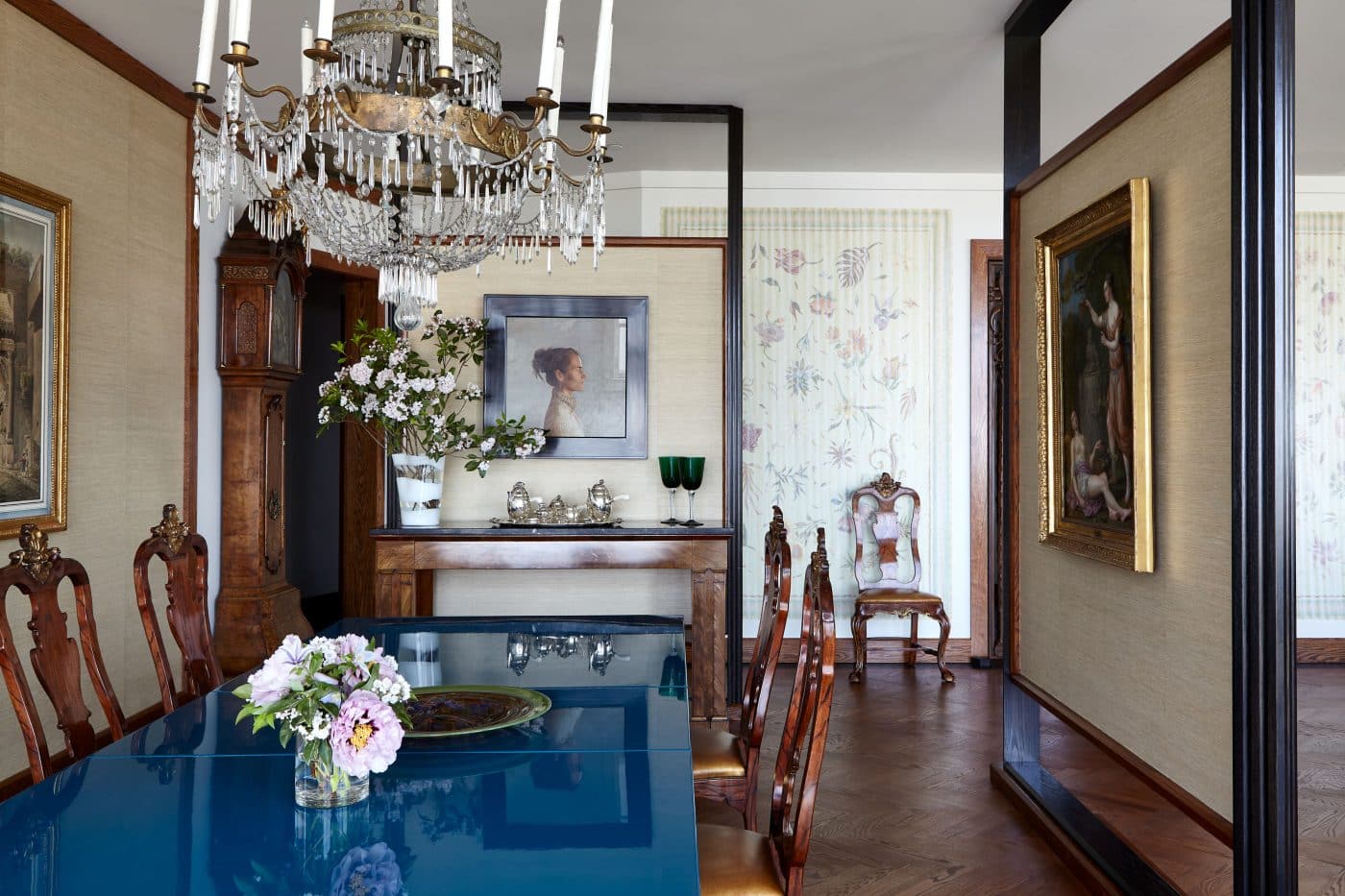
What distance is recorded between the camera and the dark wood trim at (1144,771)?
2457 millimetres

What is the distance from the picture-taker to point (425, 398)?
4.48 meters

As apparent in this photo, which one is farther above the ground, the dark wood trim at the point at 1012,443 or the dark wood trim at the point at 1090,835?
the dark wood trim at the point at 1012,443

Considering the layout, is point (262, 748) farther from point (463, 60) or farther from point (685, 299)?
point (685, 299)

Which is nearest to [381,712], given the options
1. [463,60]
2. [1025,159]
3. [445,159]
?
[463,60]

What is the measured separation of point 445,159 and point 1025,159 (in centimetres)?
217

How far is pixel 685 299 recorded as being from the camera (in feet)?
16.6

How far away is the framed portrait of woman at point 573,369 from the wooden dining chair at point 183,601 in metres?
2.34

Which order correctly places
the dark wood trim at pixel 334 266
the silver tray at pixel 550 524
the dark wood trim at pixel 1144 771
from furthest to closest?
the dark wood trim at pixel 334 266 < the silver tray at pixel 550 524 < the dark wood trim at pixel 1144 771

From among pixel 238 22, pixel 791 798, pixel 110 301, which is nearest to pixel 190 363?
pixel 110 301

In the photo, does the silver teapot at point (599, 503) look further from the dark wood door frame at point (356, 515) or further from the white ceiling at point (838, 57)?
the dark wood door frame at point (356, 515)

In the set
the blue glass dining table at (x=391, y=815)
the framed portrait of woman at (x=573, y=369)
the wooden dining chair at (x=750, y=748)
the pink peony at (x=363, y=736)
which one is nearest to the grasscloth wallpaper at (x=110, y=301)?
the framed portrait of woman at (x=573, y=369)

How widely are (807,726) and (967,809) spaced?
2142 mm

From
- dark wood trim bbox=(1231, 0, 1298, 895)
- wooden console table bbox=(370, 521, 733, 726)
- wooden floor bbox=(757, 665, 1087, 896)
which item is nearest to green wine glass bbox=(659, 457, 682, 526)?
wooden console table bbox=(370, 521, 733, 726)

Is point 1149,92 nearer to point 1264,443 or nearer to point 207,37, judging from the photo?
point 1264,443
